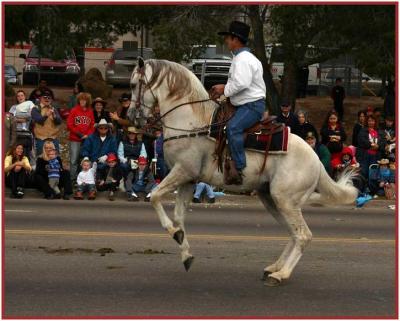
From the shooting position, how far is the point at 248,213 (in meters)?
16.9

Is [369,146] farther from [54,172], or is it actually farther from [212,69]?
[212,69]

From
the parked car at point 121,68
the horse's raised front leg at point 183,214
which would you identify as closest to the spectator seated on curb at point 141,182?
the horse's raised front leg at point 183,214

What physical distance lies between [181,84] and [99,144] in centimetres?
932

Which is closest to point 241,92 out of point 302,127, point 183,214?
point 183,214

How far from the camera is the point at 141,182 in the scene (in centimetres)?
1916

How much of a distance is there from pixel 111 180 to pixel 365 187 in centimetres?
534

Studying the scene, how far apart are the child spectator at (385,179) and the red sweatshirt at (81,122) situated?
6.31m

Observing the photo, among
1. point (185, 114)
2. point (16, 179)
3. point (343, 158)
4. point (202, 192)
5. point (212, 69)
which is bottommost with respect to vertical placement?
point (202, 192)

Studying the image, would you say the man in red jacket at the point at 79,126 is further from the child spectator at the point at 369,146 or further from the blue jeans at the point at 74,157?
the child spectator at the point at 369,146

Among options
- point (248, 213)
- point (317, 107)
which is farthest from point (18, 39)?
point (248, 213)

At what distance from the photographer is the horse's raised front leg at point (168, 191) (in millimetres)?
10031

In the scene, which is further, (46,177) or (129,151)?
(129,151)

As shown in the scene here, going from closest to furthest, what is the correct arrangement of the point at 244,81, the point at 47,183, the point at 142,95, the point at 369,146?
the point at 244,81 < the point at 142,95 < the point at 47,183 < the point at 369,146

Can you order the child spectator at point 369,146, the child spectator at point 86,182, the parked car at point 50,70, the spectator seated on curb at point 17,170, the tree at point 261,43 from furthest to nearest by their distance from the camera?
the parked car at point 50,70 → the tree at point 261,43 → the child spectator at point 369,146 → the child spectator at point 86,182 → the spectator seated on curb at point 17,170
